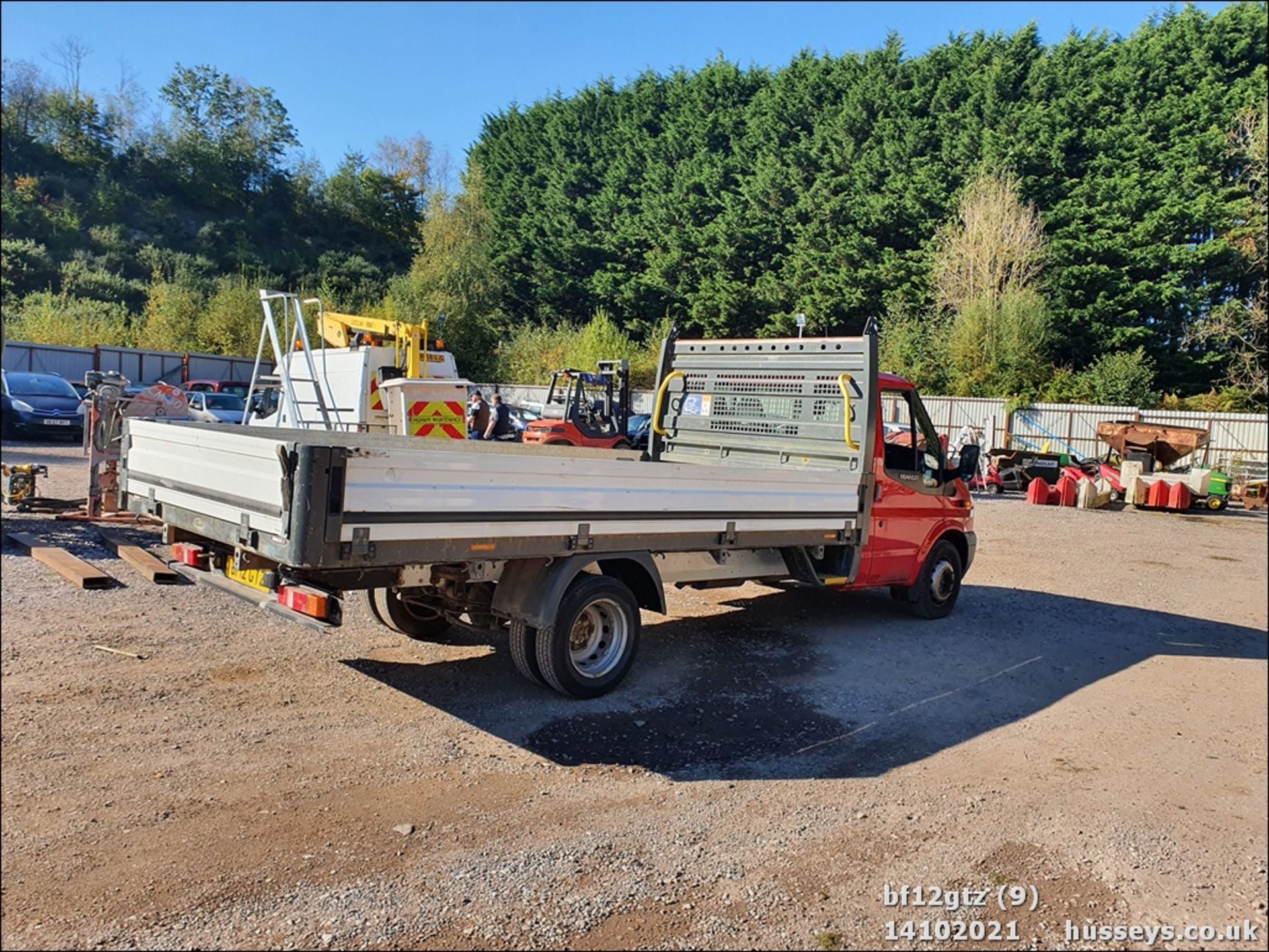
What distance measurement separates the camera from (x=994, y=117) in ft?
129

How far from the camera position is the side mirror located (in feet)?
24.8

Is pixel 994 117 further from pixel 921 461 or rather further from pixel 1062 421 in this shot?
pixel 921 461

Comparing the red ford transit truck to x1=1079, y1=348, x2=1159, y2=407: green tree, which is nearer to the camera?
the red ford transit truck

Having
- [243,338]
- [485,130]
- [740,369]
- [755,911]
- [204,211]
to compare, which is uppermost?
[485,130]

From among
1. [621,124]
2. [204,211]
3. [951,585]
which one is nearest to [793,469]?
[951,585]

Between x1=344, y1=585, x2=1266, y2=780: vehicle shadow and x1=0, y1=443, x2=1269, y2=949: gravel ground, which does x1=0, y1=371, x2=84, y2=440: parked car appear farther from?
x1=344, y1=585, x2=1266, y2=780: vehicle shadow

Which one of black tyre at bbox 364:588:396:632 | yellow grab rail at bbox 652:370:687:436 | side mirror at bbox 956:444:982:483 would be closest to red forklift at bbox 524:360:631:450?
yellow grab rail at bbox 652:370:687:436

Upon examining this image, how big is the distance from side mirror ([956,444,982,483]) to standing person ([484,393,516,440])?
60.8 feet

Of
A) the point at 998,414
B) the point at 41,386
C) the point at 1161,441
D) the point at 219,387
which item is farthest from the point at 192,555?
the point at 998,414

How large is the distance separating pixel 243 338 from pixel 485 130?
29.4 m

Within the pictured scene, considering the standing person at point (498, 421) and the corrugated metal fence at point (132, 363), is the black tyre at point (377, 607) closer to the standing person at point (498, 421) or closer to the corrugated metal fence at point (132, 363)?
the standing person at point (498, 421)

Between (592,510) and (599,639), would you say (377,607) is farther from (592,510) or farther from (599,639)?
(592,510)

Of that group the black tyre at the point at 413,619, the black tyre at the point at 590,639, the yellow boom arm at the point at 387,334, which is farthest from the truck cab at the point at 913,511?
the yellow boom arm at the point at 387,334

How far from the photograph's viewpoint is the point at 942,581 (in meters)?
8.51
